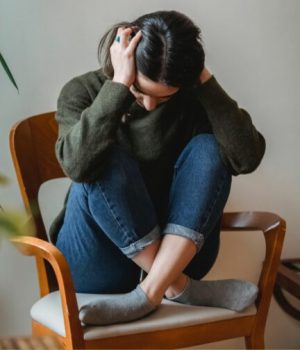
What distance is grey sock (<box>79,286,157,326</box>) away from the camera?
3.25 feet

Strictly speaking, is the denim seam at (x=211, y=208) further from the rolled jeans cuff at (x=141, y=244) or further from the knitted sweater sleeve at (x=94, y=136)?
the knitted sweater sleeve at (x=94, y=136)

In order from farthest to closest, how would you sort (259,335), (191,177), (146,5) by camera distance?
(146,5) → (259,335) → (191,177)

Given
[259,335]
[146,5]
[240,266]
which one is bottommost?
[240,266]

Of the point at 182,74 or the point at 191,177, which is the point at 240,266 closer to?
Answer: the point at 191,177

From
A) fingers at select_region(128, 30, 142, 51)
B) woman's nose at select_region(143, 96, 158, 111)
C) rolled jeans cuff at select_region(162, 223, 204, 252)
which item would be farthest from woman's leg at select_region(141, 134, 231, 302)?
fingers at select_region(128, 30, 142, 51)

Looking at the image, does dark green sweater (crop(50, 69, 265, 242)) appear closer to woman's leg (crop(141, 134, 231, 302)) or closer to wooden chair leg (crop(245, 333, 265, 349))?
woman's leg (crop(141, 134, 231, 302))

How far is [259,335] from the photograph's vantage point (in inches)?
45.7

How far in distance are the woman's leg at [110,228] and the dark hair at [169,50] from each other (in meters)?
0.17

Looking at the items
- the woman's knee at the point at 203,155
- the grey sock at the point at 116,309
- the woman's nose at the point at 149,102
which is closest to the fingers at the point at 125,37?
the woman's nose at the point at 149,102

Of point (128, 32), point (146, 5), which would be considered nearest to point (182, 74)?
point (128, 32)

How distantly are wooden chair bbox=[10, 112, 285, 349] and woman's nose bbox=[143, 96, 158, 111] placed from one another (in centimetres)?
31

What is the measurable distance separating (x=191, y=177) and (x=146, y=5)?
65cm

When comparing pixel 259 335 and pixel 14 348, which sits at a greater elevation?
pixel 14 348

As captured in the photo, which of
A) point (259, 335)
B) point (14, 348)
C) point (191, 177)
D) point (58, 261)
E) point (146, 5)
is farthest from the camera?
point (146, 5)
